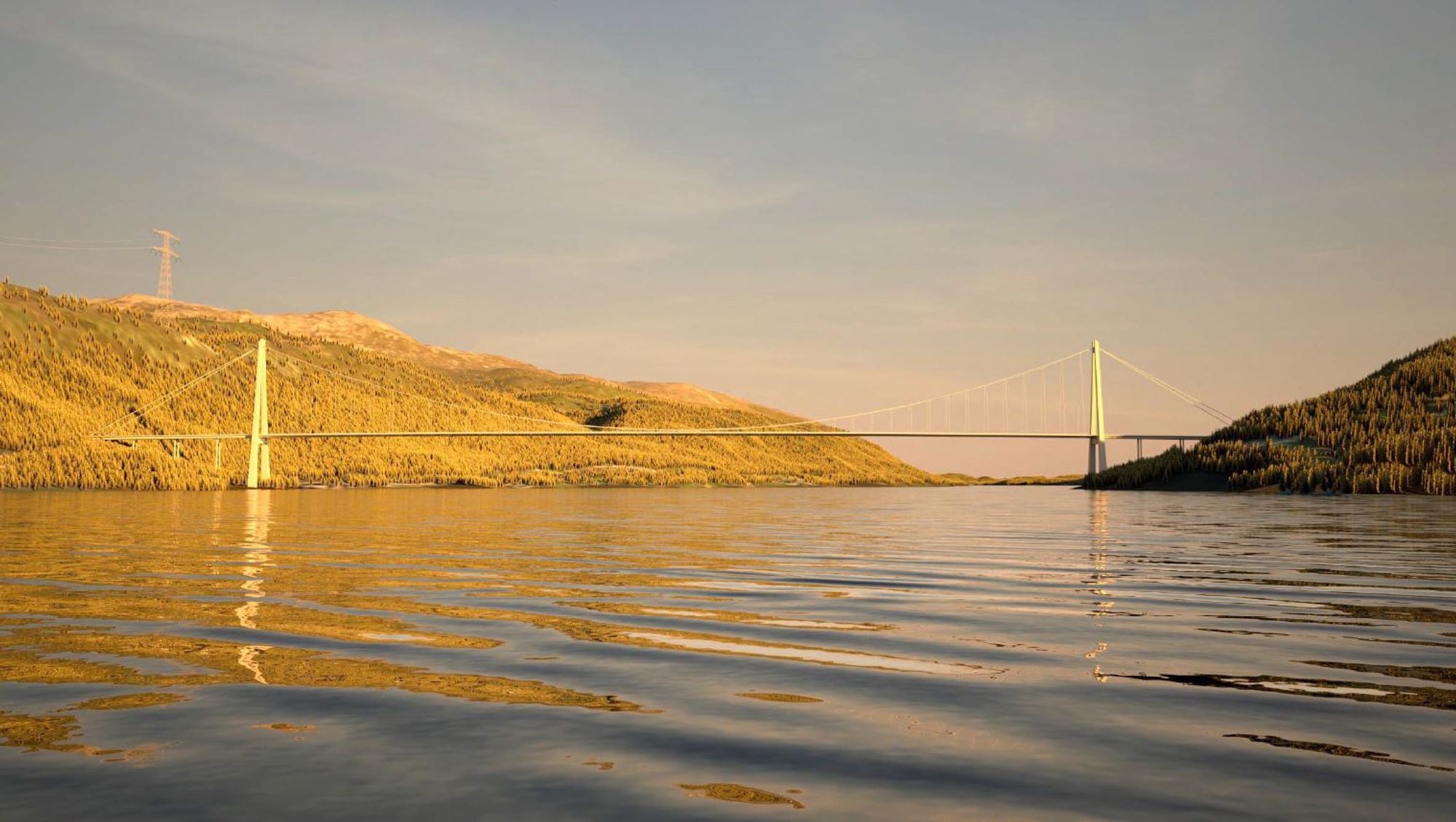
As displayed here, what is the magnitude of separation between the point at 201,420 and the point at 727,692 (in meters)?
148

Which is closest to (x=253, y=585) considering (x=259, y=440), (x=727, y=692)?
(x=727, y=692)

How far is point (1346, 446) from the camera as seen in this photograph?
69938 millimetres

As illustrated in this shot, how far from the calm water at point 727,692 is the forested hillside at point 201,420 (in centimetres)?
9710

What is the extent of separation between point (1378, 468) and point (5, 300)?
15633 cm

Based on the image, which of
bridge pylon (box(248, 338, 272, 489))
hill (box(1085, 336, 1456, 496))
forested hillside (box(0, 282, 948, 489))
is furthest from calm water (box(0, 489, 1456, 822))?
forested hillside (box(0, 282, 948, 489))

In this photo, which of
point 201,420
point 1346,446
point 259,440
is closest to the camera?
point 1346,446

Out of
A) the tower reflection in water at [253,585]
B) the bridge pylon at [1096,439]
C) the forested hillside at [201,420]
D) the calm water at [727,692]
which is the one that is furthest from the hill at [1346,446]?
the forested hillside at [201,420]

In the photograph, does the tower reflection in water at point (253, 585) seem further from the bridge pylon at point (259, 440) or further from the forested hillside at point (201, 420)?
the forested hillside at point (201, 420)

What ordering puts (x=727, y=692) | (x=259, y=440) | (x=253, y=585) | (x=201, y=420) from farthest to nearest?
1. (x=201, y=420)
2. (x=259, y=440)
3. (x=253, y=585)
4. (x=727, y=692)

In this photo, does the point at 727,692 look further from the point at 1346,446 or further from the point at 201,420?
the point at 201,420

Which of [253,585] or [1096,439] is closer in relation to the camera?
[253,585]

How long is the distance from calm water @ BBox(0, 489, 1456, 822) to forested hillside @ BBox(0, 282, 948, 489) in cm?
9710

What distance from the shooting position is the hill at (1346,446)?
6254 centimetres

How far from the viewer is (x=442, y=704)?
627cm
